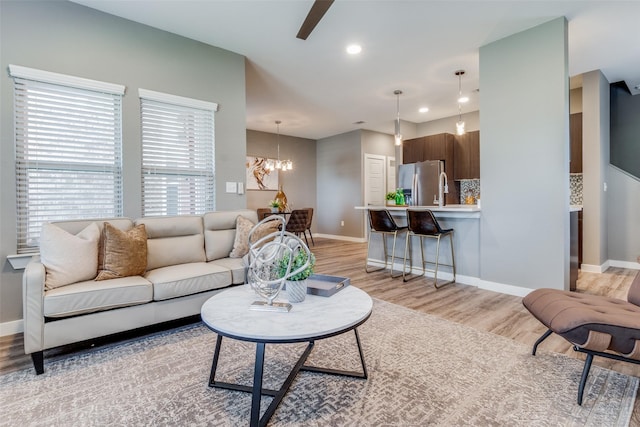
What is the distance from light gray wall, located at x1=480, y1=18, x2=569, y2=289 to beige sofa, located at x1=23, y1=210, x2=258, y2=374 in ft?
9.07

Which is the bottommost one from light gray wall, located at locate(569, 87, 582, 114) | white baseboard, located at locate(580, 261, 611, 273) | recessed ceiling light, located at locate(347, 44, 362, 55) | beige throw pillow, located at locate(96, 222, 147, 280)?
white baseboard, located at locate(580, 261, 611, 273)

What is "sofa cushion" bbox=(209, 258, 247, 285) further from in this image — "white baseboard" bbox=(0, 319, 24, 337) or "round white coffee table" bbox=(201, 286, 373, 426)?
"white baseboard" bbox=(0, 319, 24, 337)

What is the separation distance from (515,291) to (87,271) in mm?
3999

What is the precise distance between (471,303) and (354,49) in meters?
3.08

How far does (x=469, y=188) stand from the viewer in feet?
20.8

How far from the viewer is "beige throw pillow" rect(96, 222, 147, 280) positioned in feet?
7.67

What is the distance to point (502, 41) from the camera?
11.3 ft

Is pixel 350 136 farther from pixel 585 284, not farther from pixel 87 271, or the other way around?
pixel 87 271

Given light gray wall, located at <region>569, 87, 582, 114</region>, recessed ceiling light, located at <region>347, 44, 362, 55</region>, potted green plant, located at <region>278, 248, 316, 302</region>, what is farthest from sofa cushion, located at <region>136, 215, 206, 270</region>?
light gray wall, located at <region>569, 87, 582, 114</region>

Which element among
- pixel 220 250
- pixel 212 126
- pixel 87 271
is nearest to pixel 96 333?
pixel 87 271

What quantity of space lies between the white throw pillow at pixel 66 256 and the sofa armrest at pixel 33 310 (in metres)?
0.17

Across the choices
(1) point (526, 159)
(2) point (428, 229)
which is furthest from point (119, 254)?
(1) point (526, 159)

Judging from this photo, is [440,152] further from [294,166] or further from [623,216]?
[294,166]

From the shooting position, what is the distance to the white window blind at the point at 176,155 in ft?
10.5
